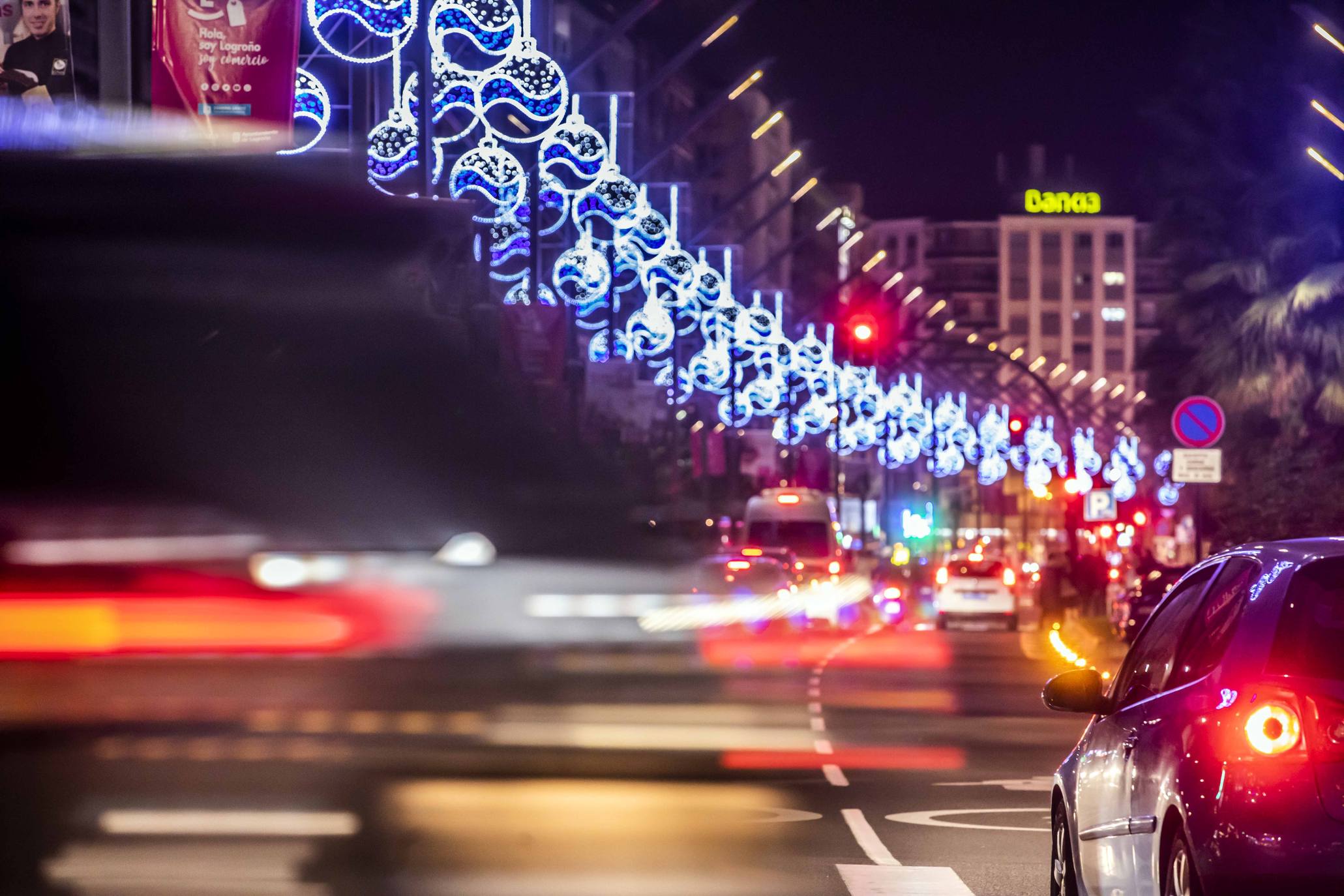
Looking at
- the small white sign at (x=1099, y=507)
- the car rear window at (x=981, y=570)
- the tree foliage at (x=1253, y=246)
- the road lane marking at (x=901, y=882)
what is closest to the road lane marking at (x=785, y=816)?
the road lane marking at (x=901, y=882)

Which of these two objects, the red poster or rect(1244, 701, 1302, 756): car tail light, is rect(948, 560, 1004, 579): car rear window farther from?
rect(1244, 701, 1302, 756): car tail light

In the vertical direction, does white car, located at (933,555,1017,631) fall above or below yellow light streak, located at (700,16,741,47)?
below

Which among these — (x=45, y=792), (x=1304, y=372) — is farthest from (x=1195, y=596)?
(x=1304, y=372)

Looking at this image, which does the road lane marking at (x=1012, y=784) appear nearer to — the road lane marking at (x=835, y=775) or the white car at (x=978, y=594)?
the road lane marking at (x=835, y=775)

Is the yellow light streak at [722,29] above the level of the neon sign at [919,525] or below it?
above

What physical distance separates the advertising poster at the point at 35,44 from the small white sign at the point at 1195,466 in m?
12.6

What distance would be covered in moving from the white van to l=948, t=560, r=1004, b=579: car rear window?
24.1 ft

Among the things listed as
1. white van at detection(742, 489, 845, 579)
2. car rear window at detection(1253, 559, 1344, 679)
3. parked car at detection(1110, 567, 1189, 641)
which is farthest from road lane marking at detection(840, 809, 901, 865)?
white van at detection(742, 489, 845, 579)

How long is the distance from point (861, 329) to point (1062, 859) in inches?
1536

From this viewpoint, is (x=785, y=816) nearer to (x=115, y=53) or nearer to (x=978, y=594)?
(x=115, y=53)

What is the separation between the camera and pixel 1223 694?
7.27 metres

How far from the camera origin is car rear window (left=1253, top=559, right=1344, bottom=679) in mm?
7152

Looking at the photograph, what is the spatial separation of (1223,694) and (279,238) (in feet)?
19.3

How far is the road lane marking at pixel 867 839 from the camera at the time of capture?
42.1ft
